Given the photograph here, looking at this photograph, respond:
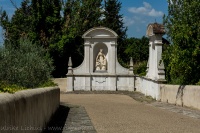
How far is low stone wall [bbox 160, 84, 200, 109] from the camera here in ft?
51.8

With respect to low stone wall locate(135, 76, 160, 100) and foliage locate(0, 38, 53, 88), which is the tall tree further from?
foliage locate(0, 38, 53, 88)

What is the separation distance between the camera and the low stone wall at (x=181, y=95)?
1579 centimetres

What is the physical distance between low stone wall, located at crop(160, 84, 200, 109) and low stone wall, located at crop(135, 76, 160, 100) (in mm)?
1078

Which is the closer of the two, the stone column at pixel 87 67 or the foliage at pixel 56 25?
the stone column at pixel 87 67

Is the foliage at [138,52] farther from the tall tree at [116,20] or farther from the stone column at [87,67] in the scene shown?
the stone column at [87,67]

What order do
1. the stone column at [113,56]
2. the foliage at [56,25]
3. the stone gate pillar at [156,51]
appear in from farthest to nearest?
1. the foliage at [56,25]
2. the stone column at [113,56]
3. the stone gate pillar at [156,51]

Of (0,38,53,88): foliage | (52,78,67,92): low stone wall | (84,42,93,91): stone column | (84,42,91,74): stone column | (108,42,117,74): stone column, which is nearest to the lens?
(0,38,53,88): foliage

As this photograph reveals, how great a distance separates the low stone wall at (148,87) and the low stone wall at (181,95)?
3.54 ft

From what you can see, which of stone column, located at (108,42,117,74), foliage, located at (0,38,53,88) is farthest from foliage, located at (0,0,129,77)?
foliage, located at (0,38,53,88)

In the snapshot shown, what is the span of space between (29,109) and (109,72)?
87.2ft

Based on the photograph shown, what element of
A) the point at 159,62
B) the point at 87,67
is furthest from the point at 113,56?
the point at 159,62

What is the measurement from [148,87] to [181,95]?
8731 millimetres

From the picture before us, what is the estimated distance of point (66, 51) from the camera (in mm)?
39875

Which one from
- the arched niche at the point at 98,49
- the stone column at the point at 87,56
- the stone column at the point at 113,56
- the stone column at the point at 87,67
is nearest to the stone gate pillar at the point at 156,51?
the stone column at the point at 113,56
